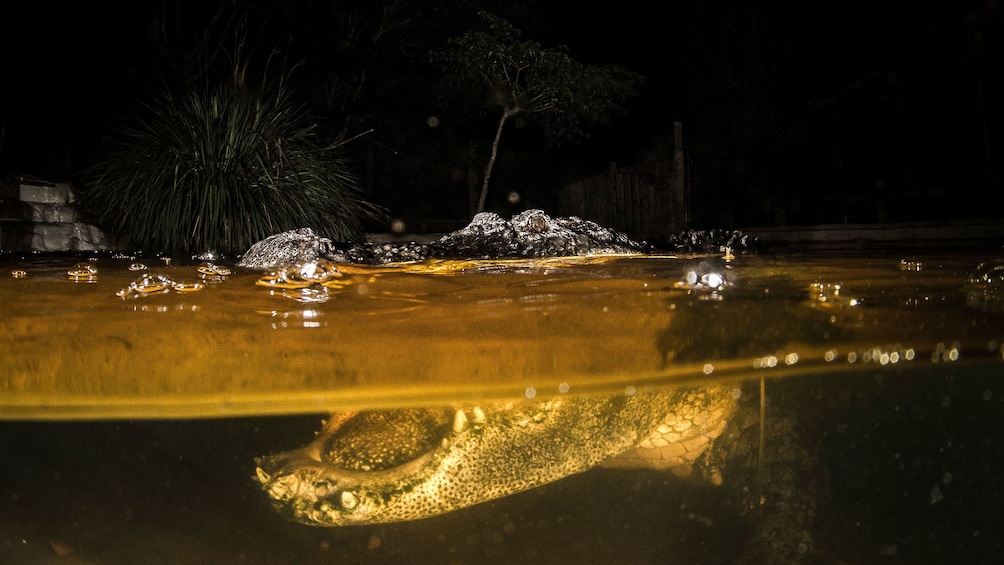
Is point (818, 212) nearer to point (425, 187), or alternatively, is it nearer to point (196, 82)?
point (425, 187)

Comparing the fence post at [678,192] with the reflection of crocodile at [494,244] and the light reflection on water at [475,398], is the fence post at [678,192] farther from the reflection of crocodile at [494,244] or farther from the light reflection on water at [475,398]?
the light reflection on water at [475,398]

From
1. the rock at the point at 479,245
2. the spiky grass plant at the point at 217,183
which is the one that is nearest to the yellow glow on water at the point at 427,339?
the rock at the point at 479,245

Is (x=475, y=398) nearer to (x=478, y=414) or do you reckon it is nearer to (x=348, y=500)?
(x=478, y=414)

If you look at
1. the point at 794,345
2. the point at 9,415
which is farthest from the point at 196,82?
the point at 794,345

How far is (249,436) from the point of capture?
2.35 meters

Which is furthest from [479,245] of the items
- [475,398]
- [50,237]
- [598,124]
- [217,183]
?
[598,124]

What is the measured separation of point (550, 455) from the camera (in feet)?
8.03

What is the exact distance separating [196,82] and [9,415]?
10.3 m

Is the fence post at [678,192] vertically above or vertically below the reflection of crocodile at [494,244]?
above

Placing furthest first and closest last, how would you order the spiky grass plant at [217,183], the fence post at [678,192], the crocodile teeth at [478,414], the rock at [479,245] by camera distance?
the fence post at [678,192], the spiky grass plant at [217,183], the rock at [479,245], the crocodile teeth at [478,414]

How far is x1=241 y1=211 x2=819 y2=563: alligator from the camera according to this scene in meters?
2.23

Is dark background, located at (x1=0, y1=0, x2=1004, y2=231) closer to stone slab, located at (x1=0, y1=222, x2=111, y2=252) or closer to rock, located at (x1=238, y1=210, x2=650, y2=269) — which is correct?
stone slab, located at (x1=0, y1=222, x2=111, y2=252)

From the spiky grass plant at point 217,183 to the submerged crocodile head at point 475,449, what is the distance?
5109 mm

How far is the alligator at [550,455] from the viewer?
223 cm
